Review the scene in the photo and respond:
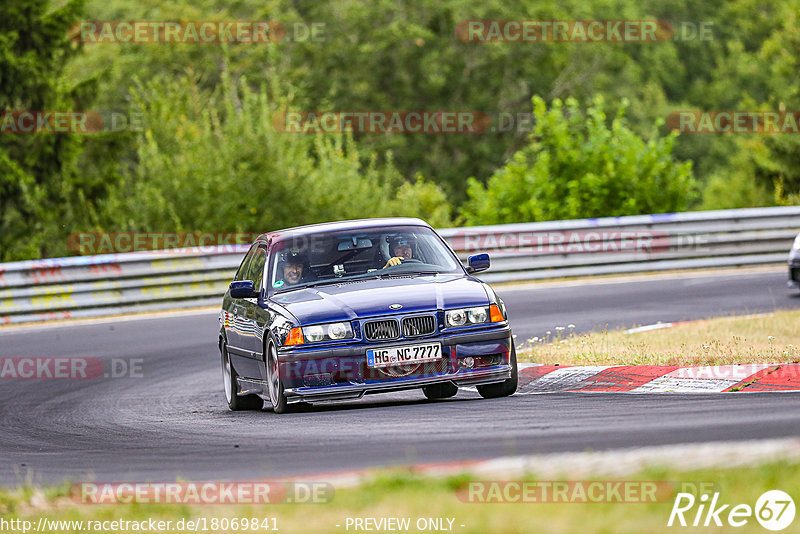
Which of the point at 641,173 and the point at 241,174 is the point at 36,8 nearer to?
the point at 241,174

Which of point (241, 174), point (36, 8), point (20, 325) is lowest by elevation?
point (20, 325)

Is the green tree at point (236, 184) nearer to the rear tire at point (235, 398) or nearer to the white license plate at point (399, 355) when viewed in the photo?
the rear tire at point (235, 398)

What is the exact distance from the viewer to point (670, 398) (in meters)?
9.38

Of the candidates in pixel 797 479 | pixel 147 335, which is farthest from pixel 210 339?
pixel 797 479

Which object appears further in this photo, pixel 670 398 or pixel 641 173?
pixel 641 173

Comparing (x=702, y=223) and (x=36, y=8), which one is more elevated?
(x=36, y=8)

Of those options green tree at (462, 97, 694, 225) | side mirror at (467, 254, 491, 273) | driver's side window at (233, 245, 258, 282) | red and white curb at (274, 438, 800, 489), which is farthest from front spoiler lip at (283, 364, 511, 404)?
green tree at (462, 97, 694, 225)

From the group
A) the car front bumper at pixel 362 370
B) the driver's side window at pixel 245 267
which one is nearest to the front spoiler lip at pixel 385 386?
the car front bumper at pixel 362 370

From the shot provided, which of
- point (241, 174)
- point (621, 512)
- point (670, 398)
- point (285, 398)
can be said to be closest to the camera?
point (621, 512)

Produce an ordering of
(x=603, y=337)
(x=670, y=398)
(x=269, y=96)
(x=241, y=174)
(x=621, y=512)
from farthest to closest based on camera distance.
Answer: (x=269, y=96), (x=241, y=174), (x=603, y=337), (x=670, y=398), (x=621, y=512)

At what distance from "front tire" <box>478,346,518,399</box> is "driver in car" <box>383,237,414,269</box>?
4.25 ft

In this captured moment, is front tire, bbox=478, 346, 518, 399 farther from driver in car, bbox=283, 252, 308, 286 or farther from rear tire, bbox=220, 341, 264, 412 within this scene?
rear tire, bbox=220, 341, 264, 412

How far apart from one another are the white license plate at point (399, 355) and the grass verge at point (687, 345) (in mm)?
2254

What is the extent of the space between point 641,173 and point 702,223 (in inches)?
176
